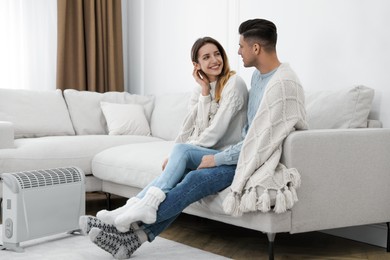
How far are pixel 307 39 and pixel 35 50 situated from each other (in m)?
2.52

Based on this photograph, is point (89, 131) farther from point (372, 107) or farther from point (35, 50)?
point (372, 107)

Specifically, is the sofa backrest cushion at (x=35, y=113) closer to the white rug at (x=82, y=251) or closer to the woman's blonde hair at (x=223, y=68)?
the white rug at (x=82, y=251)

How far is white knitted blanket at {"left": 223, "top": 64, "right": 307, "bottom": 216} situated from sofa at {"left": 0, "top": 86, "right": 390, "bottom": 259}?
6 centimetres

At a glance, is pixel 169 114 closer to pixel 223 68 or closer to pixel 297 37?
pixel 297 37

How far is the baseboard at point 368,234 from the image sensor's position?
3.13m

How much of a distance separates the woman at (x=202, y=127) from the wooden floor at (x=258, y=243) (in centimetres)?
48

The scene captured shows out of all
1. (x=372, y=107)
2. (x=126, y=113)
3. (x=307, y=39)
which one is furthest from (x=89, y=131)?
(x=372, y=107)

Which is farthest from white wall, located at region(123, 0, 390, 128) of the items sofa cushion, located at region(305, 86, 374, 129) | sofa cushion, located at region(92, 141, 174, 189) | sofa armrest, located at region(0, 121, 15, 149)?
sofa armrest, located at region(0, 121, 15, 149)

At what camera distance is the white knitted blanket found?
8.42ft

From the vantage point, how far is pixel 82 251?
116 inches

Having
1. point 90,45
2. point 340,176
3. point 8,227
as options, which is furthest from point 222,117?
point 90,45

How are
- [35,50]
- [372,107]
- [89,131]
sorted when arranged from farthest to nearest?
[35,50] < [89,131] < [372,107]

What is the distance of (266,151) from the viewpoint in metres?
2.61

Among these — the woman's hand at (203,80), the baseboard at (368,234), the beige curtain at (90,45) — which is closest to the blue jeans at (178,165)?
the woman's hand at (203,80)
